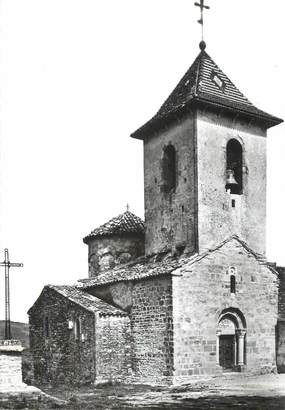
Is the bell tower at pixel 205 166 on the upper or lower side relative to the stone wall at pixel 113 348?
upper

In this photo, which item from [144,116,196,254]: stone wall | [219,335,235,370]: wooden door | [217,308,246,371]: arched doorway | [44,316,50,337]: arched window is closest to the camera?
[217,308,246,371]: arched doorway

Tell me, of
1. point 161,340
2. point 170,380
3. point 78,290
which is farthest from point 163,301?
point 78,290

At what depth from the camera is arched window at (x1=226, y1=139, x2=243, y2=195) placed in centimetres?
2117

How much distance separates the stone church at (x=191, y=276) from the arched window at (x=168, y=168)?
0.04 m

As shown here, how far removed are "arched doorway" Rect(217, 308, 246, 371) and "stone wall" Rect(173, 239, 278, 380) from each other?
6.8 inches

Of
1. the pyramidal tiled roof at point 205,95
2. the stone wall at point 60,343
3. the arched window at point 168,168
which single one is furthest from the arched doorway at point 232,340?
the pyramidal tiled roof at point 205,95

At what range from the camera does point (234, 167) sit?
21.8 meters

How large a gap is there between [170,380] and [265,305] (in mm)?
5016

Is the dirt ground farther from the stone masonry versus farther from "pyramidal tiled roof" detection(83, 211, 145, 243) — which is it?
"pyramidal tiled roof" detection(83, 211, 145, 243)

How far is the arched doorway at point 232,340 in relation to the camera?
765 inches

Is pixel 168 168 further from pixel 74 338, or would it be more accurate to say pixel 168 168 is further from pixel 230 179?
pixel 74 338

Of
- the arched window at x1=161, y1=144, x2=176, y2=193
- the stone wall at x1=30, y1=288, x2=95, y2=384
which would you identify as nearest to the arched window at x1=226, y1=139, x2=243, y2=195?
the arched window at x1=161, y1=144, x2=176, y2=193

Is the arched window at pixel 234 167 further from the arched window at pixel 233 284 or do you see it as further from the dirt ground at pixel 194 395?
the dirt ground at pixel 194 395

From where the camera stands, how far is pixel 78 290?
76.9 feet
